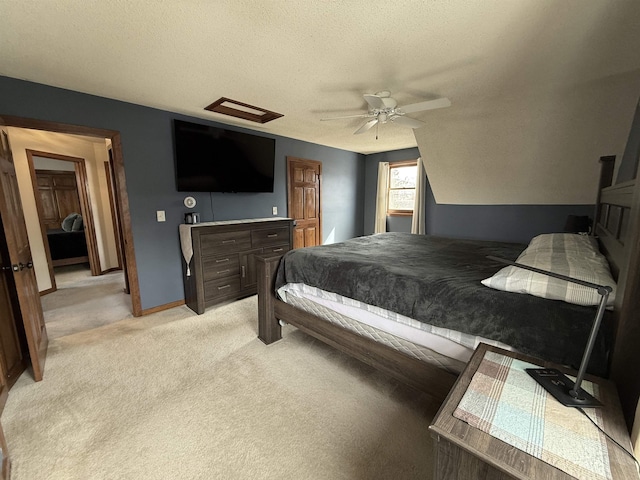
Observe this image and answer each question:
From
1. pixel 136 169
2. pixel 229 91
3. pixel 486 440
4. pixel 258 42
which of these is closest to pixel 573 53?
pixel 258 42

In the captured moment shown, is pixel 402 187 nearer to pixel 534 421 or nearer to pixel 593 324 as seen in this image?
pixel 593 324

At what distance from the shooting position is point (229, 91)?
251 centimetres

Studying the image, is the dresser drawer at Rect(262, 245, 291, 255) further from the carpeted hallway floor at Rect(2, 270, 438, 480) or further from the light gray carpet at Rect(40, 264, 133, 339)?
the light gray carpet at Rect(40, 264, 133, 339)

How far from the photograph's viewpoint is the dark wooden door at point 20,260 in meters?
1.88

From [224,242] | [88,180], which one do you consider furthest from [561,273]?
[88,180]

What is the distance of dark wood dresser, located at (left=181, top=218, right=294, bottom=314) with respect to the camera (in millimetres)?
3107

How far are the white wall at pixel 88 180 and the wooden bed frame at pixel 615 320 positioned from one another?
366cm

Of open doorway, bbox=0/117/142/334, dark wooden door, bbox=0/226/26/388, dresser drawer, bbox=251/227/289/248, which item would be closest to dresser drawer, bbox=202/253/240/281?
dresser drawer, bbox=251/227/289/248

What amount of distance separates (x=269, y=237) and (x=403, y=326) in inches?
97.6

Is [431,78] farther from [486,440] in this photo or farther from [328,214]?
[328,214]

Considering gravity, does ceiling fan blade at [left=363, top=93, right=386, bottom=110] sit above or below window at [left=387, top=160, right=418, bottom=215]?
above

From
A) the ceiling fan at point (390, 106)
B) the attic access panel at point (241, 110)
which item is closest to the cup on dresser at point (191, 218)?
the attic access panel at point (241, 110)

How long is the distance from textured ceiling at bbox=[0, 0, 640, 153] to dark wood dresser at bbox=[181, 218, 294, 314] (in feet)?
4.82

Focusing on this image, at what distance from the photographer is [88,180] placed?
183 inches
